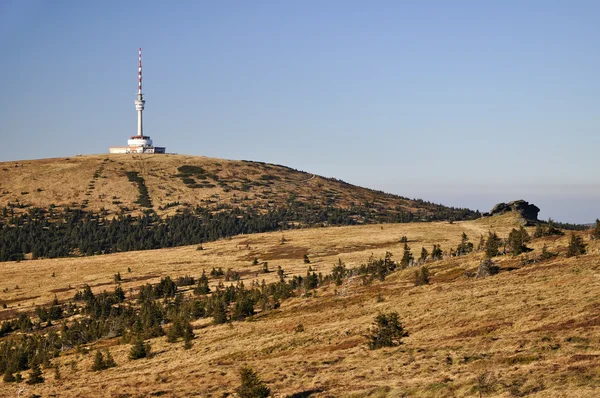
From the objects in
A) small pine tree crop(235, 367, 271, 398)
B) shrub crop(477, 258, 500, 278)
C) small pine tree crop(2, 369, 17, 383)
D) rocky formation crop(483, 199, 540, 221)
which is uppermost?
rocky formation crop(483, 199, 540, 221)

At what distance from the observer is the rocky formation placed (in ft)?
570

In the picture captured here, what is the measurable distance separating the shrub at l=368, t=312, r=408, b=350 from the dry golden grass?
0.89 m

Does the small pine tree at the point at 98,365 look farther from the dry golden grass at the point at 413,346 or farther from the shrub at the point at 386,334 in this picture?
the shrub at the point at 386,334

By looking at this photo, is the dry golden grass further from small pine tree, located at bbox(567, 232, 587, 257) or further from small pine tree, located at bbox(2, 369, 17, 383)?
small pine tree, located at bbox(2, 369, 17, 383)

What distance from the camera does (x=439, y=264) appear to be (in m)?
92.0

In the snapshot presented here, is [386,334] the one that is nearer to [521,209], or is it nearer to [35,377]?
[35,377]

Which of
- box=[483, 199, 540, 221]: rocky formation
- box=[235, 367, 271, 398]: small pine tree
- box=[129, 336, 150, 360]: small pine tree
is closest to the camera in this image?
box=[235, 367, 271, 398]: small pine tree

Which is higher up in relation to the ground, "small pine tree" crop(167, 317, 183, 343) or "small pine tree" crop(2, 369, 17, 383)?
"small pine tree" crop(167, 317, 183, 343)

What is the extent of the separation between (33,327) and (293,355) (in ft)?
187

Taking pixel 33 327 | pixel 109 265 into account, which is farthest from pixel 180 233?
pixel 33 327

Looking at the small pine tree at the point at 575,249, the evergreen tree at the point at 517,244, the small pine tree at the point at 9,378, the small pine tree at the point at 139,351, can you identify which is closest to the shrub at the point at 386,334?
the small pine tree at the point at 139,351

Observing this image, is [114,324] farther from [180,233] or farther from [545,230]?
[180,233]

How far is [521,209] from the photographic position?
6870 inches

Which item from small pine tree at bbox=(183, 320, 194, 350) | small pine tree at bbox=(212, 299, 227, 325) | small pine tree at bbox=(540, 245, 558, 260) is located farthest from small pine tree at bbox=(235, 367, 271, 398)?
small pine tree at bbox=(540, 245, 558, 260)
